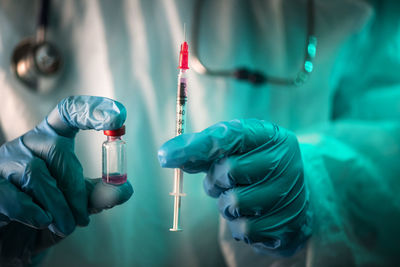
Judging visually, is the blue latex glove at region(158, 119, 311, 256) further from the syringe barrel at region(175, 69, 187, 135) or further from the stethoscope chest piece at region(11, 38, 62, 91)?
the stethoscope chest piece at region(11, 38, 62, 91)

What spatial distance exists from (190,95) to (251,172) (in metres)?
0.30

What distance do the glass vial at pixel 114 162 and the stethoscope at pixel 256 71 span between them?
284 millimetres

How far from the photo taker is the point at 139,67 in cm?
78

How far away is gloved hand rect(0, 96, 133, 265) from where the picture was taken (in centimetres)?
54

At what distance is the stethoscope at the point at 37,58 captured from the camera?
0.73m

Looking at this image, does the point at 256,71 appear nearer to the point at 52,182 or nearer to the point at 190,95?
the point at 190,95

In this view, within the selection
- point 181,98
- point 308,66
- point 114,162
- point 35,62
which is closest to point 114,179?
point 114,162

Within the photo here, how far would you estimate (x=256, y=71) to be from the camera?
780mm

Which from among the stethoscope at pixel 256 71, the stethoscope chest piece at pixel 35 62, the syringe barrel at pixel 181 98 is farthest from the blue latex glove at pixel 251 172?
the stethoscope chest piece at pixel 35 62

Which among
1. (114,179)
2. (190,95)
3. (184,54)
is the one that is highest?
(184,54)

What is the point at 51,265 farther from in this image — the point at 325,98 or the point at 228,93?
the point at 325,98

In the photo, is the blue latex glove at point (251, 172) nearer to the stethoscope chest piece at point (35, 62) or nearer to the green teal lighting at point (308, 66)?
the green teal lighting at point (308, 66)

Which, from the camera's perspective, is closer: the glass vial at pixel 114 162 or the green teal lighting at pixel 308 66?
the glass vial at pixel 114 162

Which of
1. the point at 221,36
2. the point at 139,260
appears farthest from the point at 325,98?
the point at 139,260
